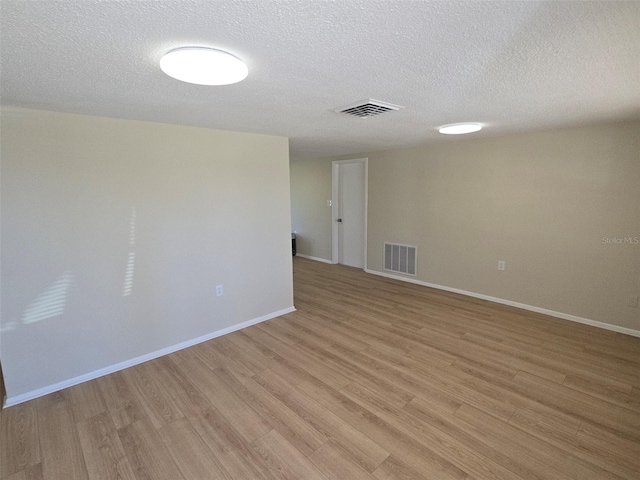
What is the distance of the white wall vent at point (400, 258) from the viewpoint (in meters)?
4.97

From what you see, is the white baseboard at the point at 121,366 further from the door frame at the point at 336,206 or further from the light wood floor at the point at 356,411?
the door frame at the point at 336,206

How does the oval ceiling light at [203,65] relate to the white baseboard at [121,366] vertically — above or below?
above

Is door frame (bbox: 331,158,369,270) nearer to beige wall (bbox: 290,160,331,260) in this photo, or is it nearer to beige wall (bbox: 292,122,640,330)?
beige wall (bbox: 290,160,331,260)

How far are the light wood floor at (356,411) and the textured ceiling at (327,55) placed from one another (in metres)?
2.12

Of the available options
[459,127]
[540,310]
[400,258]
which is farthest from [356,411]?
[400,258]

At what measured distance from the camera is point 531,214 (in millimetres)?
3680

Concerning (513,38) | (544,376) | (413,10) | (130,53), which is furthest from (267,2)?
(544,376)

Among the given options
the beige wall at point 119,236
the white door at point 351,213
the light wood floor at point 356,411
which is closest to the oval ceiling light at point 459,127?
the beige wall at point 119,236

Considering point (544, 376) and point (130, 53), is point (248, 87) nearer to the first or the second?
point (130, 53)

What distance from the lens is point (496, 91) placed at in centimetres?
195

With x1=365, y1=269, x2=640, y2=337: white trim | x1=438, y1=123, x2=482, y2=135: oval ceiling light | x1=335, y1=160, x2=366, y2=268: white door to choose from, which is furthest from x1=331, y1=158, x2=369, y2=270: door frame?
x1=438, y1=123, x2=482, y2=135: oval ceiling light

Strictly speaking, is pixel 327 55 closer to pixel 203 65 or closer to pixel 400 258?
pixel 203 65

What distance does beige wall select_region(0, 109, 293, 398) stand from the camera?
7.30 ft

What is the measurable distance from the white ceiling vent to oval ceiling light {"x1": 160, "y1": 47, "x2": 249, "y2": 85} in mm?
905
